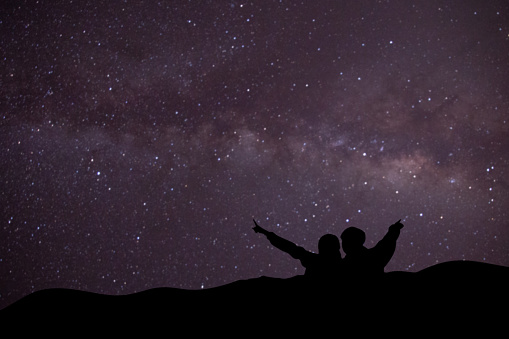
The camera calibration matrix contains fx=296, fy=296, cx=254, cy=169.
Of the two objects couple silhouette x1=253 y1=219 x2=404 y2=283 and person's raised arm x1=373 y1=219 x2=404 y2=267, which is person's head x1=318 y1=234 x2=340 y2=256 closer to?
couple silhouette x1=253 y1=219 x2=404 y2=283

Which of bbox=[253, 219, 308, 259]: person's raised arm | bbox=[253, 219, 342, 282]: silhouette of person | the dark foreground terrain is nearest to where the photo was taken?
the dark foreground terrain

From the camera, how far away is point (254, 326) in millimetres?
2562

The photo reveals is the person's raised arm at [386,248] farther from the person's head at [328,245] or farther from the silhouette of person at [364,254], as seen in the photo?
the person's head at [328,245]

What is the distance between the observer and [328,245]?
95.7 inches

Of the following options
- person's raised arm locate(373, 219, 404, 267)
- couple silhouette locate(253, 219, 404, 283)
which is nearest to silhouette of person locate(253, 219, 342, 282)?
couple silhouette locate(253, 219, 404, 283)

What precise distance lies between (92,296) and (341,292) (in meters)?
2.41

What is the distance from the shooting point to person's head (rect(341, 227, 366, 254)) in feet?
8.00

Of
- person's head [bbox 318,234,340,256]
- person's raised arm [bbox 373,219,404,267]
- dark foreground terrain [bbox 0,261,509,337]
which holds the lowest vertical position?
dark foreground terrain [bbox 0,261,509,337]

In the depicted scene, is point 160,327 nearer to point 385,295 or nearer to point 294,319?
point 294,319

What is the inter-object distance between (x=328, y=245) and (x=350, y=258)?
201 mm

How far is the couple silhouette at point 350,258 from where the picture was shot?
232 cm

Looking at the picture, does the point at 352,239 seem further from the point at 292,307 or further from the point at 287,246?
the point at 292,307

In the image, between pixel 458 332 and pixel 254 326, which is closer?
pixel 458 332

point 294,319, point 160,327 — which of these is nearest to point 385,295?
point 294,319
